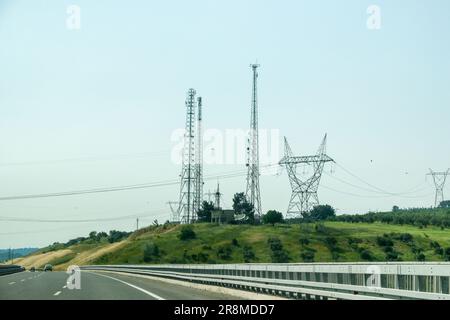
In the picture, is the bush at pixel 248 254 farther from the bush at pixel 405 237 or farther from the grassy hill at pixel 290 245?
the bush at pixel 405 237

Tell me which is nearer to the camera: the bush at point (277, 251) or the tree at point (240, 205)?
the bush at point (277, 251)

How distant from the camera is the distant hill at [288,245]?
93.5 meters

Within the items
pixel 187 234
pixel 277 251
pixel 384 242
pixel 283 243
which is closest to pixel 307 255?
pixel 277 251

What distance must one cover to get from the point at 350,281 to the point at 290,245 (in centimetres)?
9294

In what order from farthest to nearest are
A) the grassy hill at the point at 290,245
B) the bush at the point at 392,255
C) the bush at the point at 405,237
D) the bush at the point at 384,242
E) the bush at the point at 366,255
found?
the bush at the point at 405,237, the bush at the point at 384,242, the grassy hill at the point at 290,245, the bush at the point at 366,255, the bush at the point at 392,255

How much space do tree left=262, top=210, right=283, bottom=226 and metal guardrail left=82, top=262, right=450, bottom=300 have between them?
11086 centimetres

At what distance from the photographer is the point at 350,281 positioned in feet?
64.8

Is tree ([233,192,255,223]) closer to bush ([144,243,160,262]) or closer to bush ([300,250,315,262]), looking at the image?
bush ([144,243,160,262])

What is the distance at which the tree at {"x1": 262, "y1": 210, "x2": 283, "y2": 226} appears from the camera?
146m

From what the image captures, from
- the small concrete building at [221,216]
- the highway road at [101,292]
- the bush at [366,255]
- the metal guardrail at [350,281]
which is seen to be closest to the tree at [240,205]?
the small concrete building at [221,216]

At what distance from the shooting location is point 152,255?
411 feet

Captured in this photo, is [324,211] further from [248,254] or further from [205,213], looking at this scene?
[248,254]
